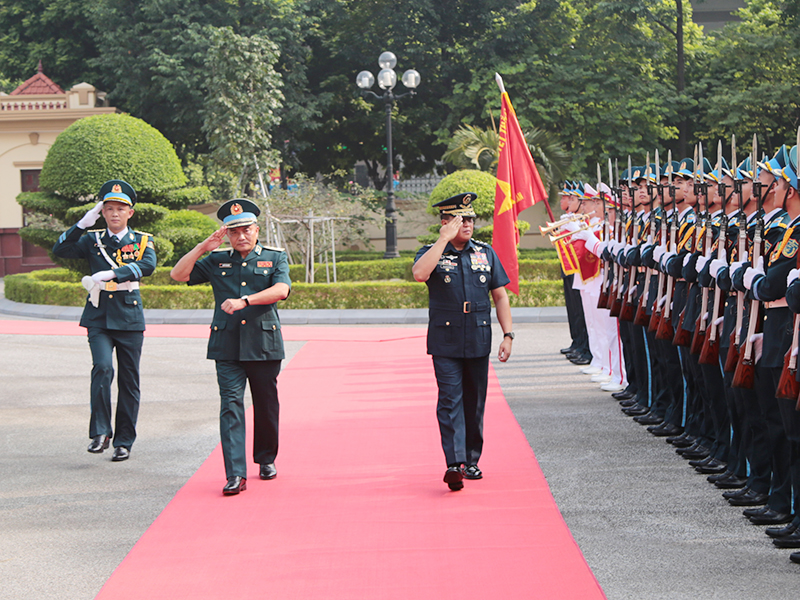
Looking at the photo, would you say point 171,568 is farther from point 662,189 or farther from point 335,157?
point 335,157

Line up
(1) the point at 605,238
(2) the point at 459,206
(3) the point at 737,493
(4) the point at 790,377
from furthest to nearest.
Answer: (1) the point at 605,238, (2) the point at 459,206, (3) the point at 737,493, (4) the point at 790,377

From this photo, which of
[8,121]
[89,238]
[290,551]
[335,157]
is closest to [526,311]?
[89,238]

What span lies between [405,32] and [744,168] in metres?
25.5

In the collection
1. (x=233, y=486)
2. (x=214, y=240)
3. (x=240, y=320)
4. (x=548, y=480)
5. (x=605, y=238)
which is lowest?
(x=548, y=480)

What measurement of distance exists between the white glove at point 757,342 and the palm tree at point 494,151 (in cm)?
2114

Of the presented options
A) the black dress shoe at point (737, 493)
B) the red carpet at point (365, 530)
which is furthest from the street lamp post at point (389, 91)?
the black dress shoe at point (737, 493)

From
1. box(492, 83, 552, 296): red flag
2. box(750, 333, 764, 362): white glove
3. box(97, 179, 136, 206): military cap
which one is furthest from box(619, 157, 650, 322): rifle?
box(97, 179, 136, 206): military cap

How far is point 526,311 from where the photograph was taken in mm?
18812

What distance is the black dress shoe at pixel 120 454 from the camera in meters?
7.40

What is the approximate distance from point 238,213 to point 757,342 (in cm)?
348

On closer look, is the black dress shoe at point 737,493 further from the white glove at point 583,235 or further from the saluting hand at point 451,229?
the white glove at point 583,235

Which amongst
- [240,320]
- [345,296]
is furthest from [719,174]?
[345,296]

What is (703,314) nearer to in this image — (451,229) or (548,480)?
(548,480)

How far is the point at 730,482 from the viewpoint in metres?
6.36
